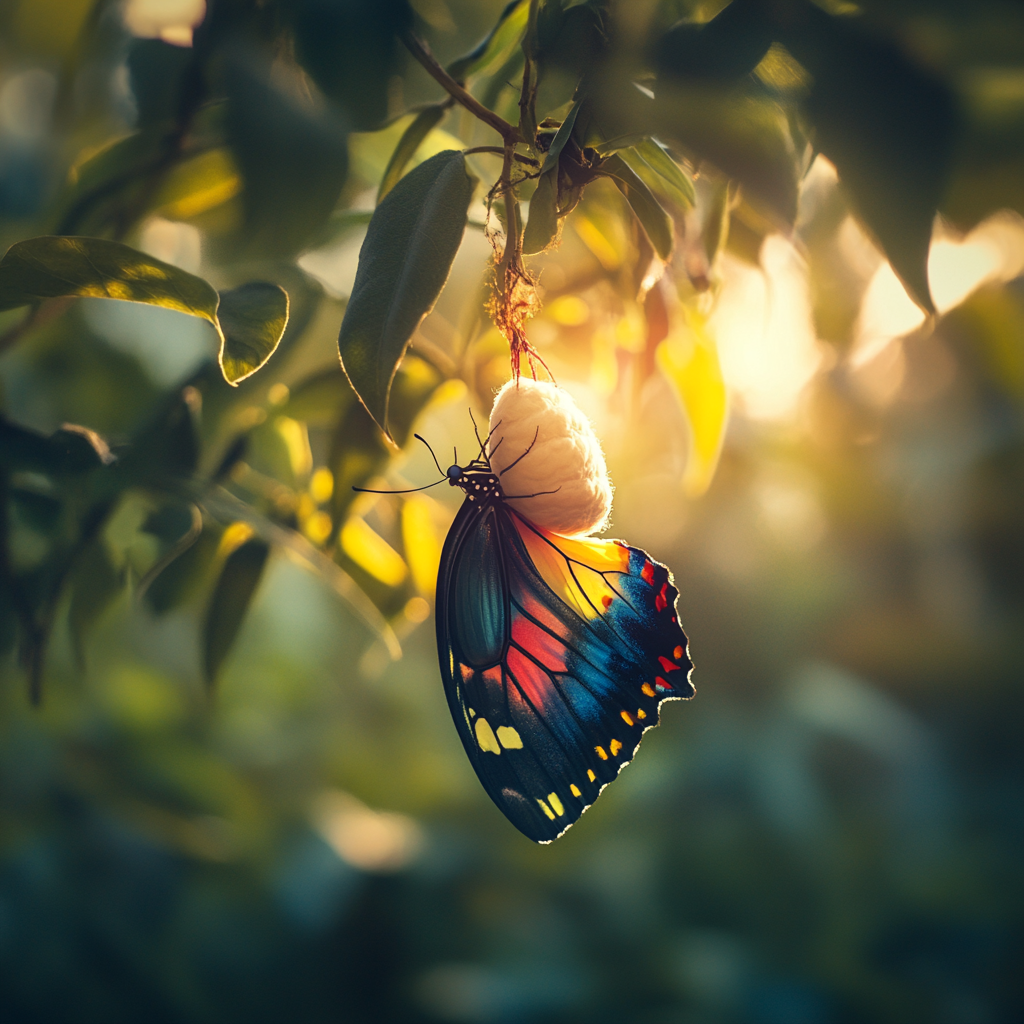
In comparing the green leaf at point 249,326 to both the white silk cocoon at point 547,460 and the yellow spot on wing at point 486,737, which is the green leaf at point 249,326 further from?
the yellow spot on wing at point 486,737

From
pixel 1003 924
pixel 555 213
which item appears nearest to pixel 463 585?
pixel 555 213

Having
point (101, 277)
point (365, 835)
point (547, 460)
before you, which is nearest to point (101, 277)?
point (101, 277)

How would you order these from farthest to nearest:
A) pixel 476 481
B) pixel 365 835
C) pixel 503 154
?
pixel 365 835 < pixel 476 481 < pixel 503 154

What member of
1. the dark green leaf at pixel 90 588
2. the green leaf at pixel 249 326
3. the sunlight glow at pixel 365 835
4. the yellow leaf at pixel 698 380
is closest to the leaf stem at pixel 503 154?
the green leaf at pixel 249 326

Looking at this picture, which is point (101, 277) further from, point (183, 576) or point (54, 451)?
point (183, 576)

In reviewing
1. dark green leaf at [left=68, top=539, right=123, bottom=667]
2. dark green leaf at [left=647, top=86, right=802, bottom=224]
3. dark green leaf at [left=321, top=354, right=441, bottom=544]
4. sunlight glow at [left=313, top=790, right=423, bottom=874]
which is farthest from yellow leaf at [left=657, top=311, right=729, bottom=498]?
sunlight glow at [left=313, top=790, right=423, bottom=874]

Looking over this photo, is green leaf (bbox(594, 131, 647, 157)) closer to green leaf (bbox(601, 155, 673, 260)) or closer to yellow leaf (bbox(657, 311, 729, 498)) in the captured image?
green leaf (bbox(601, 155, 673, 260))

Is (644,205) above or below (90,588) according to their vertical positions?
above
